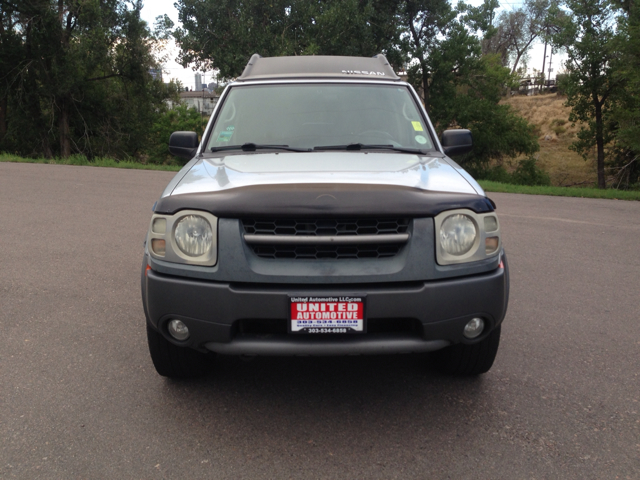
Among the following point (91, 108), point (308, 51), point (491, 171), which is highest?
point (308, 51)

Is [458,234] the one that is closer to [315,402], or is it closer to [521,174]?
[315,402]

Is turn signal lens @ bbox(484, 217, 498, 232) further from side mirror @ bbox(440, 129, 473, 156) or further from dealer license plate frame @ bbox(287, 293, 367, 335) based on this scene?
side mirror @ bbox(440, 129, 473, 156)

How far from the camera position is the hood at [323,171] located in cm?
297

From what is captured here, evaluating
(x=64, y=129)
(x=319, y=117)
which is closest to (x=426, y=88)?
(x=64, y=129)

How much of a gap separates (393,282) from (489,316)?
0.52m

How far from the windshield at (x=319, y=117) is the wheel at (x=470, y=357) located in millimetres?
1449

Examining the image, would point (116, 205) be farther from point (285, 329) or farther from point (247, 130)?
point (285, 329)

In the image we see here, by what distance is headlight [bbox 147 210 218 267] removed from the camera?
9.16 feet

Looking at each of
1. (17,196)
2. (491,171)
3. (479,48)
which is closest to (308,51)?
(479,48)

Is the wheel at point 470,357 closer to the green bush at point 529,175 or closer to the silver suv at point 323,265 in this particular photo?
the silver suv at point 323,265

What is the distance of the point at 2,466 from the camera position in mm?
2592

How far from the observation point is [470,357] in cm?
334

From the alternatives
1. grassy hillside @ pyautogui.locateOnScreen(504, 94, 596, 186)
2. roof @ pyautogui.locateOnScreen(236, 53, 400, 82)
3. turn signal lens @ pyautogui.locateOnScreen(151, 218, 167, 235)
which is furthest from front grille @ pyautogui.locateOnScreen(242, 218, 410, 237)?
grassy hillside @ pyautogui.locateOnScreen(504, 94, 596, 186)

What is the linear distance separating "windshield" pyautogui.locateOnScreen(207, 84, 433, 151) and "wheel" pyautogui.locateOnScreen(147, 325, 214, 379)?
1.50 metres
